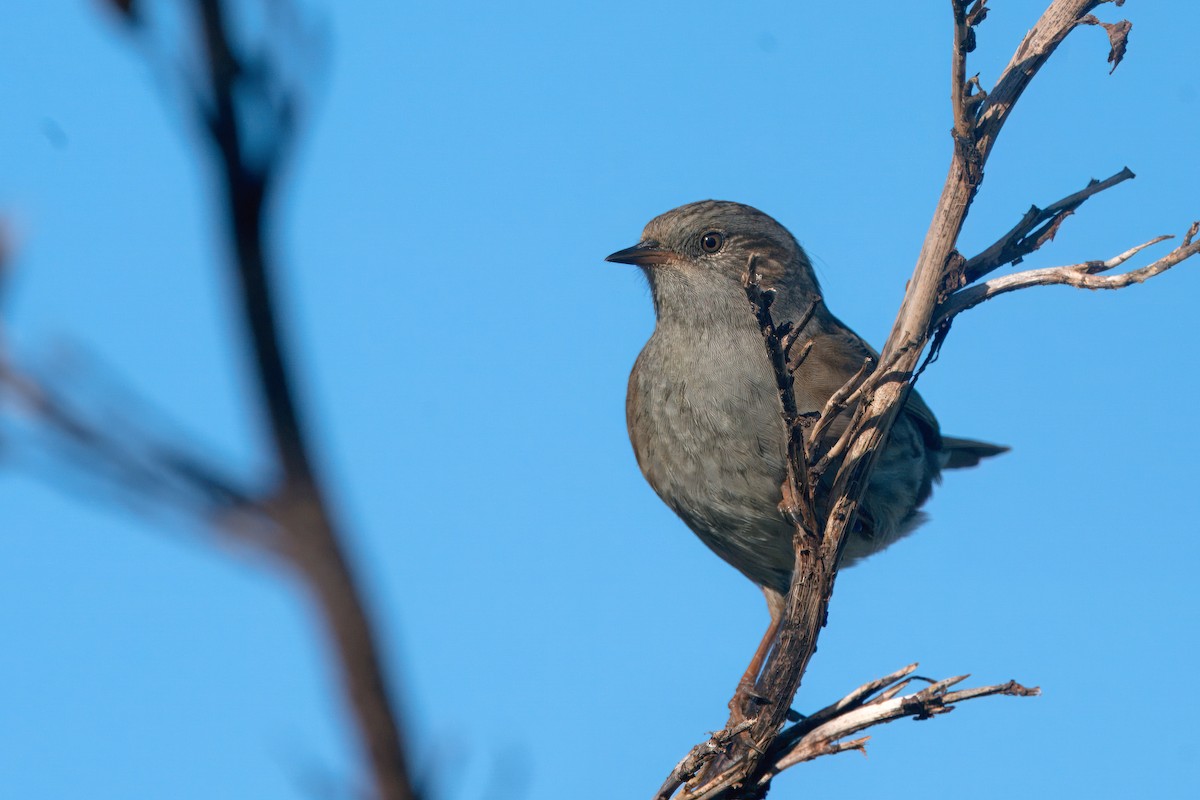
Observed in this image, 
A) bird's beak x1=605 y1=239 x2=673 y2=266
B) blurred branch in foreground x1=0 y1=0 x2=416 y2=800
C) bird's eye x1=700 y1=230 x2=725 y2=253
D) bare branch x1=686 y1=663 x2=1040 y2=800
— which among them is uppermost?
bird's eye x1=700 y1=230 x2=725 y2=253

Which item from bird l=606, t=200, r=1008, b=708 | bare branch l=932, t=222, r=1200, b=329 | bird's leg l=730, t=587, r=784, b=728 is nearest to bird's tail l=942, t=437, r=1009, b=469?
bird l=606, t=200, r=1008, b=708

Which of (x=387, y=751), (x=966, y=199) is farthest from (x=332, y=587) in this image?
(x=966, y=199)

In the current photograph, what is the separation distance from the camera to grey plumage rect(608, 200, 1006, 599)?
5.79 meters

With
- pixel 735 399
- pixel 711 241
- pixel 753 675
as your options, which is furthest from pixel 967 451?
pixel 753 675

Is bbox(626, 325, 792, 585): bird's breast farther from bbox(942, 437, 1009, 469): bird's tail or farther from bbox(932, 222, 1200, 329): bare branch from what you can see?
bbox(942, 437, 1009, 469): bird's tail

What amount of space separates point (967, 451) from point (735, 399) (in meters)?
2.64

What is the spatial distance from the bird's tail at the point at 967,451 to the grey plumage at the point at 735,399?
0.65 meters

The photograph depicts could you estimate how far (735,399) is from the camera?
585 centimetres

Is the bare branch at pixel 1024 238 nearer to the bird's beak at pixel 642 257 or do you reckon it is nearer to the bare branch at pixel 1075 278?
the bare branch at pixel 1075 278

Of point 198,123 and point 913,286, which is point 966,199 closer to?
point 913,286

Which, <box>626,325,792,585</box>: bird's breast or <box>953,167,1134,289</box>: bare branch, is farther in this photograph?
<box>626,325,792,585</box>: bird's breast

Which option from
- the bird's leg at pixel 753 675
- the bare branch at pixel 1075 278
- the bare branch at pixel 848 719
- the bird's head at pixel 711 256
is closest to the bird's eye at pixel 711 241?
the bird's head at pixel 711 256

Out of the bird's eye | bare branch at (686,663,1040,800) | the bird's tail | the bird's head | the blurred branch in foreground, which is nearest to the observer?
the blurred branch in foreground

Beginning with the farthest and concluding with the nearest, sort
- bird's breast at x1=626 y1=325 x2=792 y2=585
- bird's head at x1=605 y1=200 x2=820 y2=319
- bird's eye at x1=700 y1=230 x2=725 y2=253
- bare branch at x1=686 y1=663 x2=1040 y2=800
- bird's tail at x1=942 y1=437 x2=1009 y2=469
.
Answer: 1. bird's tail at x1=942 y1=437 x2=1009 y2=469
2. bird's eye at x1=700 y1=230 x2=725 y2=253
3. bird's head at x1=605 y1=200 x2=820 y2=319
4. bird's breast at x1=626 y1=325 x2=792 y2=585
5. bare branch at x1=686 y1=663 x2=1040 y2=800
